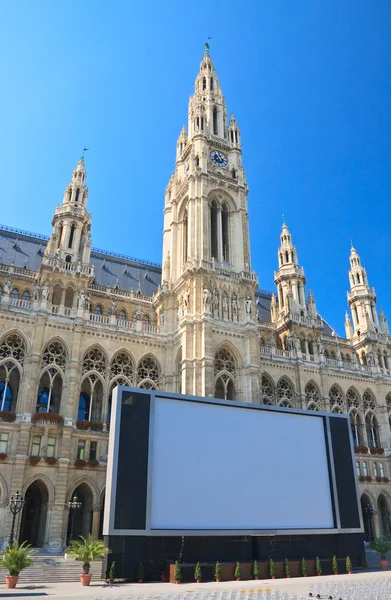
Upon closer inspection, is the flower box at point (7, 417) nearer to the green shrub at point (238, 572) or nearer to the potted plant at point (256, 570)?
the green shrub at point (238, 572)

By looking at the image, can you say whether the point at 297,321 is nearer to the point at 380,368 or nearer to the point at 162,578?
the point at 380,368

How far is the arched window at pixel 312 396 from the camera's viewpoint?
1807 inches

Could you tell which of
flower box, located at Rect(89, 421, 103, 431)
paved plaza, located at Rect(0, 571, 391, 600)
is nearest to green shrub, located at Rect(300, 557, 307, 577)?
paved plaza, located at Rect(0, 571, 391, 600)

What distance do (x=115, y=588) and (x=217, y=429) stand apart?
8745mm

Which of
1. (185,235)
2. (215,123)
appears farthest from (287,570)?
(215,123)

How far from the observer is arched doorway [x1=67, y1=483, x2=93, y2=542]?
107ft

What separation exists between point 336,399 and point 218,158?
91.1ft

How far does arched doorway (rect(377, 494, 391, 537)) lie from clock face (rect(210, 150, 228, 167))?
1441 inches

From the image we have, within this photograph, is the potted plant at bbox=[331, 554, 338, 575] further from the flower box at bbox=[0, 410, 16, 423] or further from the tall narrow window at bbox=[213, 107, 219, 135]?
the tall narrow window at bbox=[213, 107, 219, 135]

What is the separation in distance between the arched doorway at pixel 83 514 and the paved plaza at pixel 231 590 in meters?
11.8

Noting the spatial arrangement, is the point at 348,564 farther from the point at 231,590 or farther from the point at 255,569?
the point at 231,590

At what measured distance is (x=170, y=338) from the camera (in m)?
40.6

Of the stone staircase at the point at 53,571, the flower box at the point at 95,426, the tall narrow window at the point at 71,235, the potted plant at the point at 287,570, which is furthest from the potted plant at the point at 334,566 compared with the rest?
the tall narrow window at the point at 71,235

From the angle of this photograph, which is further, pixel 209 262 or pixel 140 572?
pixel 209 262
